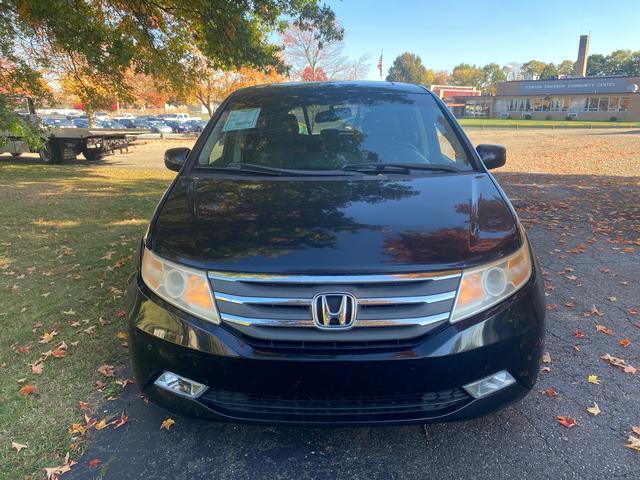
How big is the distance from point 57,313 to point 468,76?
419 feet

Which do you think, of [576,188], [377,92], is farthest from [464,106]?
[377,92]

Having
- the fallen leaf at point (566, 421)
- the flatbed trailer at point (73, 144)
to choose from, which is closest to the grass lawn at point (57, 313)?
the fallen leaf at point (566, 421)

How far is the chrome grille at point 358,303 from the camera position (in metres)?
1.87

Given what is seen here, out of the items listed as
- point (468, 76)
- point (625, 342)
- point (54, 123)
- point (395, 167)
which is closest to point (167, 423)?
point (395, 167)

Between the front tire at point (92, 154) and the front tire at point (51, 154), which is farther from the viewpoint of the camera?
the front tire at point (92, 154)

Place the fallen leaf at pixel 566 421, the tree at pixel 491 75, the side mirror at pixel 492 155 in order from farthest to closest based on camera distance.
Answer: the tree at pixel 491 75 → the side mirror at pixel 492 155 → the fallen leaf at pixel 566 421

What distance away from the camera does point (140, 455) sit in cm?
227

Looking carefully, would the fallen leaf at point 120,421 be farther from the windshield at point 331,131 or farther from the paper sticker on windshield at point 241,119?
the paper sticker on windshield at point 241,119

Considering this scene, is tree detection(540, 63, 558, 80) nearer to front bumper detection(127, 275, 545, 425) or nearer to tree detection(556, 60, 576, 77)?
tree detection(556, 60, 576, 77)

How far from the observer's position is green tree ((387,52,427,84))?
118750mm

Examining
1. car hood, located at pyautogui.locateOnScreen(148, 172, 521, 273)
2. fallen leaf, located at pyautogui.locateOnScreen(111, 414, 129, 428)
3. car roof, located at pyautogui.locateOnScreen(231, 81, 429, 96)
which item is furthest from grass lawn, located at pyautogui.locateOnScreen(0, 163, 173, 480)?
car roof, located at pyautogui.locateOnScreen(231, 81, 429, 96)

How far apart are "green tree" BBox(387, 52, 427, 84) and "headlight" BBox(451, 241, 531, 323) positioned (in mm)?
122977

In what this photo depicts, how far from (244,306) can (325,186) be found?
3.10 ft

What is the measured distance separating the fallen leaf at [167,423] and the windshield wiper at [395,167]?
68.1 inches
